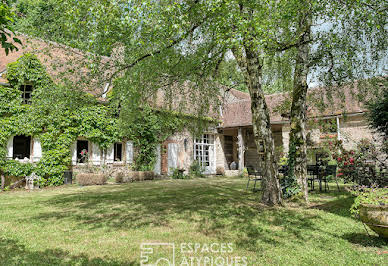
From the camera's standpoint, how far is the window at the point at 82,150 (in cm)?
1296

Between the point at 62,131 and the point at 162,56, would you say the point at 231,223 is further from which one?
the point at 62,131

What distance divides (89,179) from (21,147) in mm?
3127

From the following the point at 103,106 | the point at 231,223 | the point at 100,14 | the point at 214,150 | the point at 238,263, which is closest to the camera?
the point at 238,263

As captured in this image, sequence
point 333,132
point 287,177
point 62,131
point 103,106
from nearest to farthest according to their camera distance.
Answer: point 287,177, point 62,131, point 103,106, point 333,132

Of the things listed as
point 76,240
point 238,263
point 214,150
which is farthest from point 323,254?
point 214,150

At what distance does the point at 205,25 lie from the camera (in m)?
6.19

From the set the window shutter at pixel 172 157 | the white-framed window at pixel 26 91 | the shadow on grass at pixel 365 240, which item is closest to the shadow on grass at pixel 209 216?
the shadow on grass at pixel 365 240

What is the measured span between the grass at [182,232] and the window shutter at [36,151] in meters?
4.53

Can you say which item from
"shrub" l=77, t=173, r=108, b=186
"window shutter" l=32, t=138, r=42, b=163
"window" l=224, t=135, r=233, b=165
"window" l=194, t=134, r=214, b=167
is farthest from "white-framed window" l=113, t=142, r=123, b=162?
"window" l=224, t=135, r=233, b=165

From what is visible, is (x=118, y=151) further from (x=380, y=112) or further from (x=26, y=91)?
(x=380, y=112)

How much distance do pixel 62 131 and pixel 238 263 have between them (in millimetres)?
11147

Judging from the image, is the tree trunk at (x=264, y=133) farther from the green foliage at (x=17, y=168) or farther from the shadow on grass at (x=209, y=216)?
the green foliage at (x=17, y=168)

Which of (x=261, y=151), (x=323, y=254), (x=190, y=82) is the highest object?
(x=190, y=82)

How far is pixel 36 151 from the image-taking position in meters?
11.7
